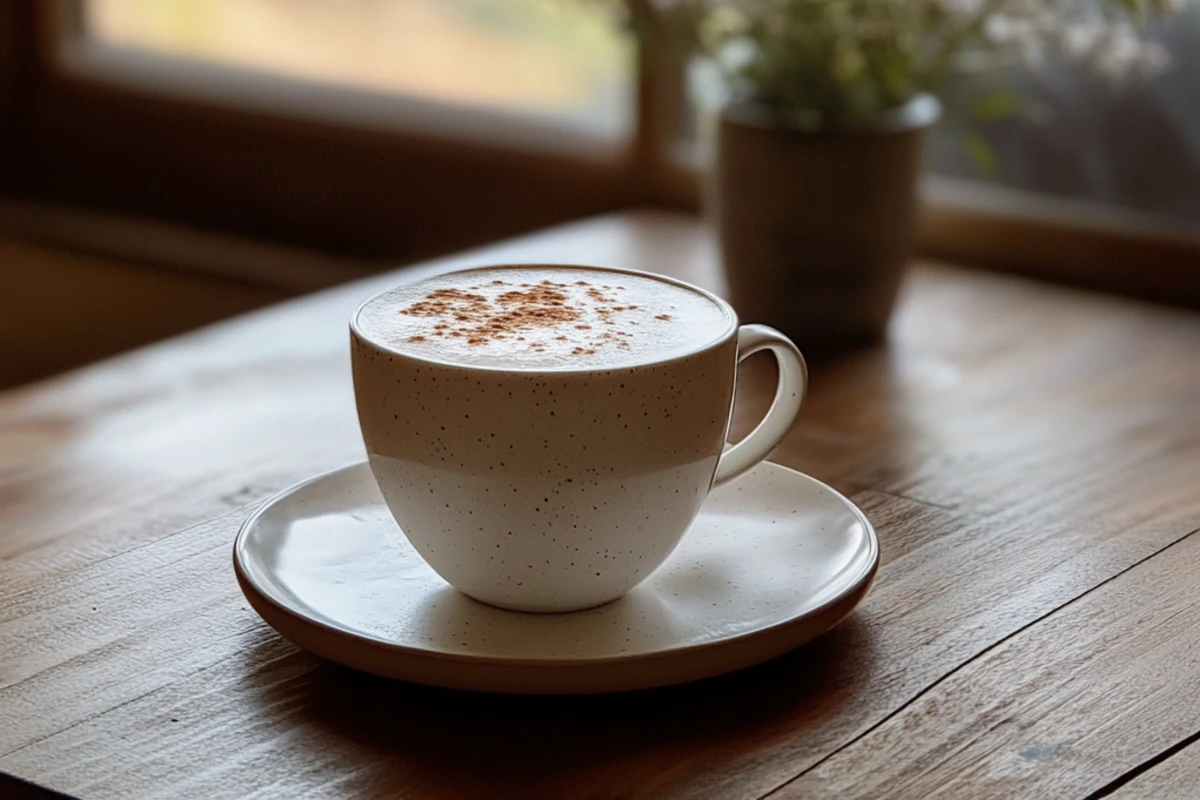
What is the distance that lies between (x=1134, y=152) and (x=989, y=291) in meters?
0.23

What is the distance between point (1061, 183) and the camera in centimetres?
146

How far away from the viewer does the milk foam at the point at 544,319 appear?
59cm

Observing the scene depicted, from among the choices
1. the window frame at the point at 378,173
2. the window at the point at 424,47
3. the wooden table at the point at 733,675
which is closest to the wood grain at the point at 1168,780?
the wooden table at the point at 733,675

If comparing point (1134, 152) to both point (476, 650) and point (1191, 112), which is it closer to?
point (1191, 112)

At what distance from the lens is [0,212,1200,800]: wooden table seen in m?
0.55

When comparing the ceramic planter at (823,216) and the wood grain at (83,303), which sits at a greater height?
the ceramic planter at (823,216)

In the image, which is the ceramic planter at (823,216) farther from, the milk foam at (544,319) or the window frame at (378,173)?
the milk foam at (544,319)

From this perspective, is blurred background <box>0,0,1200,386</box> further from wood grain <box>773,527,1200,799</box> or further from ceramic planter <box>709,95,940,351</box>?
wood grain <box>773,527,1200,799</box>

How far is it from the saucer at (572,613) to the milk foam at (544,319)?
109mm

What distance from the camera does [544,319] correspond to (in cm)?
63

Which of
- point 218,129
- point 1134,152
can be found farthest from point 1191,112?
point 218,129

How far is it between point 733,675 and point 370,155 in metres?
1.42

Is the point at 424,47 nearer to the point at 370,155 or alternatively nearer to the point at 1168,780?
the point at 370,155

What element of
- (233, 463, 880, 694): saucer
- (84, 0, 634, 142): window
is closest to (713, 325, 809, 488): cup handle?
(233, 463, 880, 694): saucer
